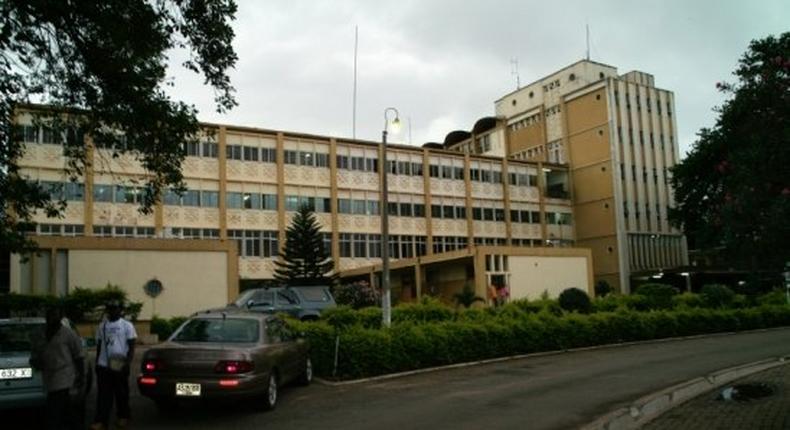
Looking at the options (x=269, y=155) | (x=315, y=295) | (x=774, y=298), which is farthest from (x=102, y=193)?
(x=774, y=298)

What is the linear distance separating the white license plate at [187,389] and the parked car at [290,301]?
11.8 m

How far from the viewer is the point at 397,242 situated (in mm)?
58688

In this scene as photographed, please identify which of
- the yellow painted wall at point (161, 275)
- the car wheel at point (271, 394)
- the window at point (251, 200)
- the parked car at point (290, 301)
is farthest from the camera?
the window at point (251, 200)

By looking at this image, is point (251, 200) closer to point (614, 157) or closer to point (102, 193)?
point (102, 193)

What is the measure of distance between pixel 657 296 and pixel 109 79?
2448 cm

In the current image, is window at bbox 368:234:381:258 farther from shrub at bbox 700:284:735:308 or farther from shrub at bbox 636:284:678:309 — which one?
shrub at bbox 700:284:735:308

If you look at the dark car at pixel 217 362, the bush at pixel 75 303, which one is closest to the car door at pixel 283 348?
the dark car at pixel 217 362

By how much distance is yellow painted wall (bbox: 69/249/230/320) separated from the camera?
29.1 meters

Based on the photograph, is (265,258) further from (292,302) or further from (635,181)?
(635,181)

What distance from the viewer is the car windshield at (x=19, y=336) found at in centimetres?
959

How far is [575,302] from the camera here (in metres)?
26.7

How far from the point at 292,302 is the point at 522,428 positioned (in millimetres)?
13914

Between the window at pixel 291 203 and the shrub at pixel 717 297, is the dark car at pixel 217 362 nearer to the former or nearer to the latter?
the shrub at pixel 717 297

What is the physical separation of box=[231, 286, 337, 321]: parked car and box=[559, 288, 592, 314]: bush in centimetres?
904
